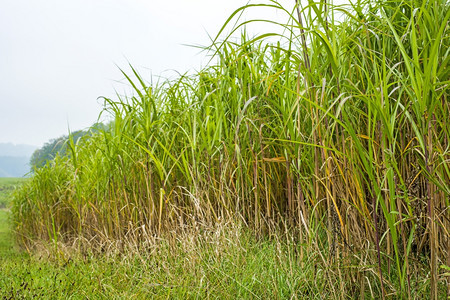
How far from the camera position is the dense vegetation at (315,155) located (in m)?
1.47

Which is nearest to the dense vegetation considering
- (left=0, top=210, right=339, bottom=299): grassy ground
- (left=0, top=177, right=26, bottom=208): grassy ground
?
(left=0, top=210, right=339, bottom=299): grassy ground

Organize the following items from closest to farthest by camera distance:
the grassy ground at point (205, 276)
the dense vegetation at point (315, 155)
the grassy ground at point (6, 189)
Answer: the dense vegetation at point (315, 155) → the grassy ground at point (205, 276) → the grassy ground at point (6, 189)

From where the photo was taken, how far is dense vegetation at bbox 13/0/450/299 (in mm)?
1470

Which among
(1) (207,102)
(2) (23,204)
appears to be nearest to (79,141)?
(1) (207,102)

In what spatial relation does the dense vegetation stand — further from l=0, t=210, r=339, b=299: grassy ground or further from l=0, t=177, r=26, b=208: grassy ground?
l=0, t=177, r=26, b=208: grassy ground

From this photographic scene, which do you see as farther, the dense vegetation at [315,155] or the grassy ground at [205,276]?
the grassy ground at [205,276]

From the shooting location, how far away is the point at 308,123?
2109 mm

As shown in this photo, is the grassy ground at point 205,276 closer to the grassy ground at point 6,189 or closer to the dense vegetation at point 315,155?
the dense vegetation at point 315,155

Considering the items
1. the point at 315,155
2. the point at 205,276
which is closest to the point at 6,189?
the point at 205,276

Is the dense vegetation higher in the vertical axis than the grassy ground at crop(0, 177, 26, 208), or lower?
higher

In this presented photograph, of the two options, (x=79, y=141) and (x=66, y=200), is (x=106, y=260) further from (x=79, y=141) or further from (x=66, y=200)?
(x=66, y=200)

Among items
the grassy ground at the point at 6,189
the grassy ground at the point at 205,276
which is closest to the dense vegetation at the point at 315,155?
the grassy ground at the point at 205,276

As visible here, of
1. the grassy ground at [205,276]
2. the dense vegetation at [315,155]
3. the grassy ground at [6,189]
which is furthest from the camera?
the grassy ground at [6,189]

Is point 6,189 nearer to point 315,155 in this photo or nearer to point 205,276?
point 205,276
